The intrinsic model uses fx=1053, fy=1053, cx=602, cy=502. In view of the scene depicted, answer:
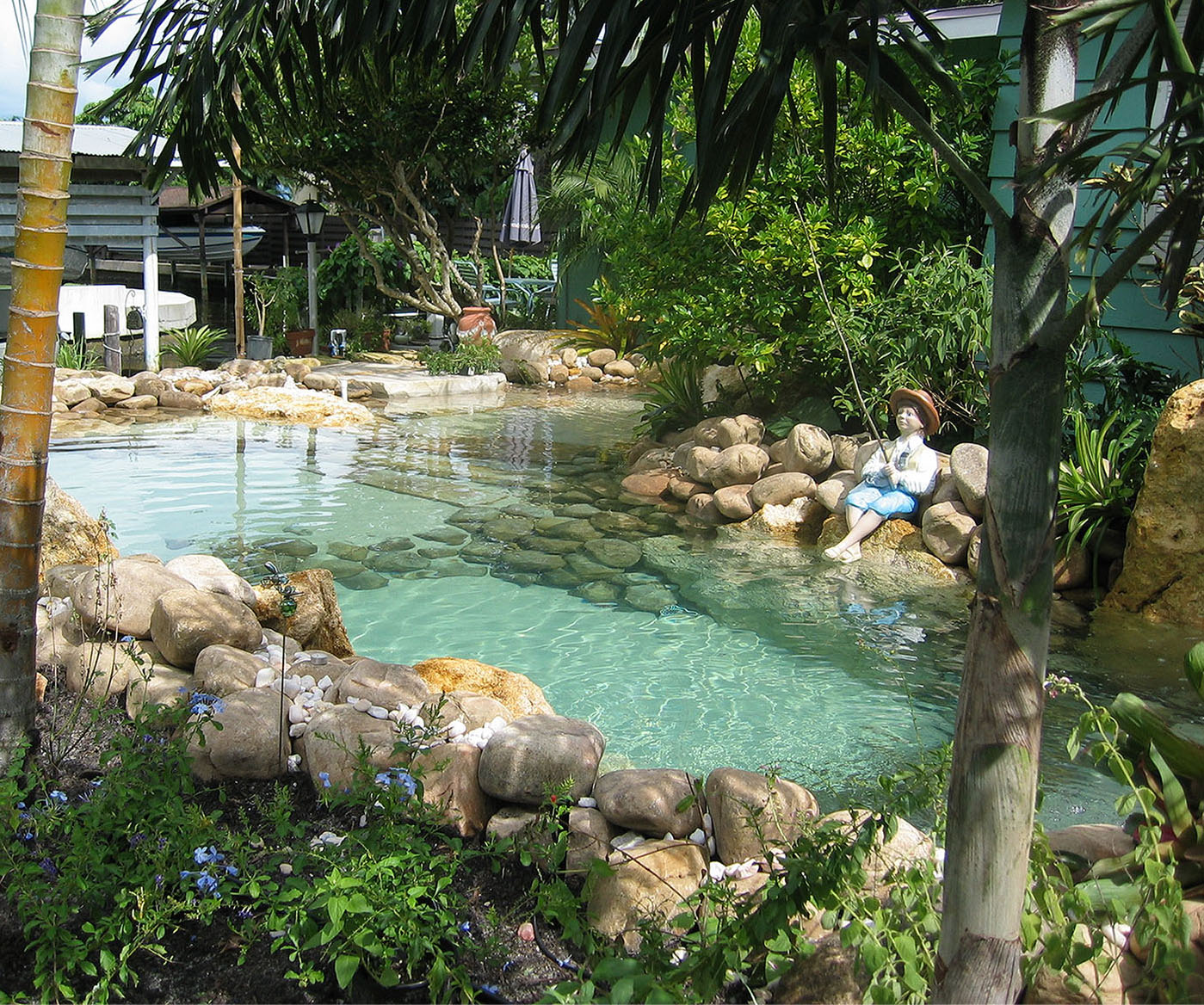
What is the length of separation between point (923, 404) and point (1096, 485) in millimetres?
1347

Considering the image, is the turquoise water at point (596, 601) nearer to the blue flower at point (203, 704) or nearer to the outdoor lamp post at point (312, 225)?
the blue flower at point (203, 704)

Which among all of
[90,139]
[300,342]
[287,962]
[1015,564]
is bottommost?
[287,962]

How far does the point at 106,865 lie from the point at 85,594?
7.04 ft

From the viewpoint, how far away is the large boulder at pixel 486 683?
4691mm

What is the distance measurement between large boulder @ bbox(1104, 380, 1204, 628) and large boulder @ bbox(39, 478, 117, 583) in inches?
237

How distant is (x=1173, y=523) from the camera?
634 centimetres

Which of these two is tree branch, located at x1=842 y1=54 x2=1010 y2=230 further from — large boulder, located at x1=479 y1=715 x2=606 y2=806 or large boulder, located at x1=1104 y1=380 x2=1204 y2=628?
large boulder, located at x1=1104 y1=380 x2=1204 y2=628

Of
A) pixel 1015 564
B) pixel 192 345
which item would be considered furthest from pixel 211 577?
pixel 192 345

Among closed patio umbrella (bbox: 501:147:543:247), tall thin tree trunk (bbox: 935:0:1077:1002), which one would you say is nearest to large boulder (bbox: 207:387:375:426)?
closed patio umbrella (bbox: 501:147:543:247)

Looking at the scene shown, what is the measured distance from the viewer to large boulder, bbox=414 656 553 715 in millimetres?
4691

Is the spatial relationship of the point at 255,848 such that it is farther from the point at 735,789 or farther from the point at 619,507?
the point at 619,507

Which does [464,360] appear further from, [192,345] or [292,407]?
[192,345]

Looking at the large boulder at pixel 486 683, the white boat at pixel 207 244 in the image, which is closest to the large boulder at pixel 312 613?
the large boulder at pixel 486 683

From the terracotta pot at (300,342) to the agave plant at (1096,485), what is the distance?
43.7 feet
